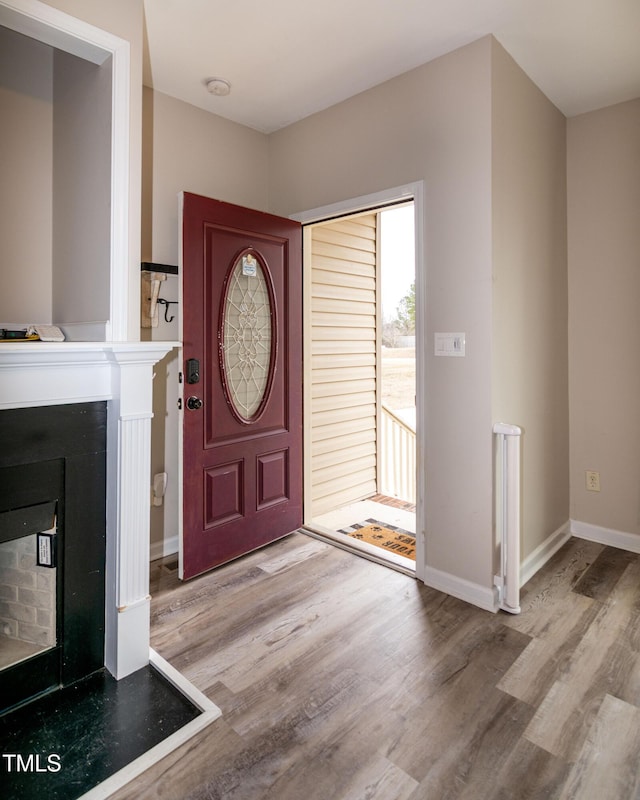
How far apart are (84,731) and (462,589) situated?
1673mm

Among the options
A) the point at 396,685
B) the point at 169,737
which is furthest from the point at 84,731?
the point at 396,685

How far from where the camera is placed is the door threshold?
2692 millimetres

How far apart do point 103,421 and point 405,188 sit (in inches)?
72.8

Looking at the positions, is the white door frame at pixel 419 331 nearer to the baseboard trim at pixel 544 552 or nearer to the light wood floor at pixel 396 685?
the light wood floor at pixel 396 685

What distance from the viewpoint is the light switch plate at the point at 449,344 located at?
2342 millimetres

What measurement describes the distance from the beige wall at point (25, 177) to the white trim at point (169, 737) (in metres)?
1.55

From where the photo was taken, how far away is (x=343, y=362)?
371 centimetres

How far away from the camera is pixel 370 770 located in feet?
4.65

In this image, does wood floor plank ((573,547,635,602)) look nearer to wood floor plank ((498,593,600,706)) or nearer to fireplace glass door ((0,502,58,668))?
wood floor plank ((498,593,600,706))

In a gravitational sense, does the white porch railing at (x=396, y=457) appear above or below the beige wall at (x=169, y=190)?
below

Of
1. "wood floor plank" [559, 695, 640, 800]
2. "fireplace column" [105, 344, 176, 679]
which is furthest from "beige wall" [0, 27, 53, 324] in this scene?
"wood floor plank" [559, 695, 640, 800]

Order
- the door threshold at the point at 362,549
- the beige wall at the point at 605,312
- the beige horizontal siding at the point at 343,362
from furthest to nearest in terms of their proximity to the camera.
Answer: the beige horizontal siding at the point at 343,362
the beige wall at the point at 605,312
the door threshold at the point at 362,549

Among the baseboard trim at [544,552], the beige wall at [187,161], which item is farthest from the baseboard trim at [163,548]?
the baseboard trim at [544,552]

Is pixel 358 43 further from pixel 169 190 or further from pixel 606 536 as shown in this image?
pixel 606 536
